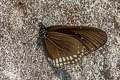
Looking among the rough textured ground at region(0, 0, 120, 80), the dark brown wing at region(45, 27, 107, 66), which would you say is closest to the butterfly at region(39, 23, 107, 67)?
the dark brown wing at region(45, 27, 107, 66)

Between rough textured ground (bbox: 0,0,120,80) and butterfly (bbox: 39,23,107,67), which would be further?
rough textured ground (bbox: 0,0,120,80)

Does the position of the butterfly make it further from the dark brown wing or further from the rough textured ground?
the rough textured ground

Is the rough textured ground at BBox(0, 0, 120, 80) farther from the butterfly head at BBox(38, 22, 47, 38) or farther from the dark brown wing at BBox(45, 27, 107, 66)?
the dark brown wing at BBox(45, 27, 107, 66)

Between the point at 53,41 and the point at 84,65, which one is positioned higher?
the point at 53,41

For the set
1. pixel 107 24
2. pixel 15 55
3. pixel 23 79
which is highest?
pixel 107 24

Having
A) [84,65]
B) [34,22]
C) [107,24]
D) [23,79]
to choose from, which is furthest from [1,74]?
[107,24]

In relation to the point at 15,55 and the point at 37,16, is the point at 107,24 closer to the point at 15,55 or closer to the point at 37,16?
the point at 37,16

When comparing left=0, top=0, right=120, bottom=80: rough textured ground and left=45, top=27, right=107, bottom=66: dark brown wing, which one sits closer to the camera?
left=45, top=27, right=107, bottom=66: dark brown wing

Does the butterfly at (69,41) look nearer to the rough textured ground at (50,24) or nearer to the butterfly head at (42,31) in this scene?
the butterfly head at (42,31)
